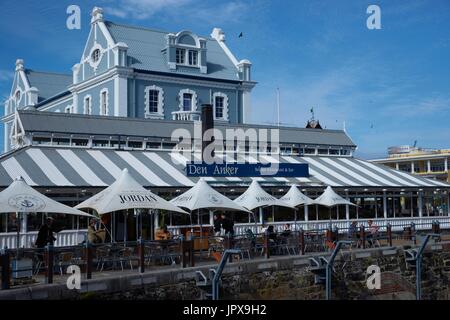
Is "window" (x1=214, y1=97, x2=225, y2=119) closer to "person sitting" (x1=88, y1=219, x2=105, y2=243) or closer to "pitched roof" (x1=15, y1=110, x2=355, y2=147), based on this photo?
"pitched roof" (x1=15, y1=110, x2=355, y2=147)

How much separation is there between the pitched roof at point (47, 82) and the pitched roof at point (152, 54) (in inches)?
572

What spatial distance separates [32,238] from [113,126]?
34.1 feet

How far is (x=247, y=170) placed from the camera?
29.2 m

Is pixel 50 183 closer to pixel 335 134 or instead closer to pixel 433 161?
pixel 335 134

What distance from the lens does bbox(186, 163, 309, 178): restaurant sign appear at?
27.7 meters

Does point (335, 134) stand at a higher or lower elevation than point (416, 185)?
higher

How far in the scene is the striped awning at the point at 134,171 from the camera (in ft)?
78.5

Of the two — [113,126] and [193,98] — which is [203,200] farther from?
[193,98]

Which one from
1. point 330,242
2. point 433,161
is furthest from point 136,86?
point 433,161

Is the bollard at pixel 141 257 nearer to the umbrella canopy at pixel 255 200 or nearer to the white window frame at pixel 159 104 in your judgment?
the umbrella canopy at pixel 255 200

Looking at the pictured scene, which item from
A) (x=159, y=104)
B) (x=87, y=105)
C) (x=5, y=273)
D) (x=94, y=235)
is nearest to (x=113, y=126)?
(x=159, y=104)
